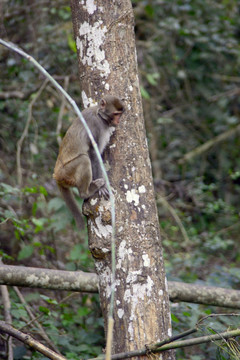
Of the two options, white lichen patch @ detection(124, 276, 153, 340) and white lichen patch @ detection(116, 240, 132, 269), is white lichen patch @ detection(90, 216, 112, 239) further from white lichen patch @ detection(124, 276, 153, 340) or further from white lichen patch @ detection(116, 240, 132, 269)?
white lichen patch @ detection(124, 276, 153, 340)

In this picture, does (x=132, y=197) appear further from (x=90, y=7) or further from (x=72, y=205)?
(x=72, y=205)

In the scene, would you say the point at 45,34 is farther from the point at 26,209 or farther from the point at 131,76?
the point at 131,76

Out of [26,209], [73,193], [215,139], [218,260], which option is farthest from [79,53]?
[215,139]

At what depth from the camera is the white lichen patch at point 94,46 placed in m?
3.05

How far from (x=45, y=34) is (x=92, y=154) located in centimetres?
427

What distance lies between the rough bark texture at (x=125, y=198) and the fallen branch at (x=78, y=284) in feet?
2.98

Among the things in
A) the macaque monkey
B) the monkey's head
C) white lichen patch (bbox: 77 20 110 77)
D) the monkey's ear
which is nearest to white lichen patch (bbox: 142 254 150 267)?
the macaque monkey

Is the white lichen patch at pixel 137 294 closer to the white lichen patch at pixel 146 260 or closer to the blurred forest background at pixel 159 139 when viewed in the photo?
the white lichen patch at pixel 146 260

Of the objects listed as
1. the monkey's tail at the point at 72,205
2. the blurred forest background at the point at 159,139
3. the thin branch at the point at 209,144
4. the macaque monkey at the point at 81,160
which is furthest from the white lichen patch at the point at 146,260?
the thin branch at the point at 209,144

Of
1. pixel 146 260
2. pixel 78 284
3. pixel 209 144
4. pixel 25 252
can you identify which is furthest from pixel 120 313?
pixel 209 144

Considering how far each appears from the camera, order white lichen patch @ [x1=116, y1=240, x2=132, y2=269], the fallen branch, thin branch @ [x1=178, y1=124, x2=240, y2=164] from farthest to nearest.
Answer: thin branch @ [x1=178, y1=124, x2=240, y2=164] → the fallen branch → white lichen patch @ [x1=116, y1=240, x2=132, y2=269]

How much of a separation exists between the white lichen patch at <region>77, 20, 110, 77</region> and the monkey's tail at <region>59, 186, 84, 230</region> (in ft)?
4.69

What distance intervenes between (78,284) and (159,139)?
5.93m

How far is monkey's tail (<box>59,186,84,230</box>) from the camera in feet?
13.9
